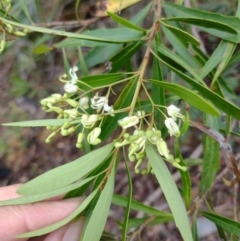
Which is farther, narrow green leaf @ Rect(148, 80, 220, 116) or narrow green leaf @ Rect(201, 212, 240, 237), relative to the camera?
narrow green leaf @ Rect(201, 212, 240, 237)

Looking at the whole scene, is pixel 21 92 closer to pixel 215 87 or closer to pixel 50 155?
pixel 50 155

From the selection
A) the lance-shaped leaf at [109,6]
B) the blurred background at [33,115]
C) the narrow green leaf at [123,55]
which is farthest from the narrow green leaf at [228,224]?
the blurred background at [33,115]

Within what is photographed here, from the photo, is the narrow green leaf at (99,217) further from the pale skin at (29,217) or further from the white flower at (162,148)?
the pale skin at (29,217)

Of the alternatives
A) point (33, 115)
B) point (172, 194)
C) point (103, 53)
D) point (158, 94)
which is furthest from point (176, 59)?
point (33, 115)

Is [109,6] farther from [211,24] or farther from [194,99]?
[194,99]

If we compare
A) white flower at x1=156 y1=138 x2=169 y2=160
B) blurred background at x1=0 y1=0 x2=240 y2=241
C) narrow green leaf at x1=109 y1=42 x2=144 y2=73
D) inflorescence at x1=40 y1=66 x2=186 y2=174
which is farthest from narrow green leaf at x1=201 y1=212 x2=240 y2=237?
blurred background at x1=0 y1=0 x2=240 y2=241

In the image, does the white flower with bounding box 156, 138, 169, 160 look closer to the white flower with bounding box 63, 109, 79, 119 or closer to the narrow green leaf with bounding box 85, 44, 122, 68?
the white flower with bounding box 63, 109, 79, 119

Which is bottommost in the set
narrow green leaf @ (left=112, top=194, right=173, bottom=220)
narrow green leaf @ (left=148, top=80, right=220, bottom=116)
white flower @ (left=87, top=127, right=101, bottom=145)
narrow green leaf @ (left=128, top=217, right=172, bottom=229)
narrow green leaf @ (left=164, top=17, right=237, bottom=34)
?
narrow green leaf @ (left=128, top=217, right=172, bottom=229)
